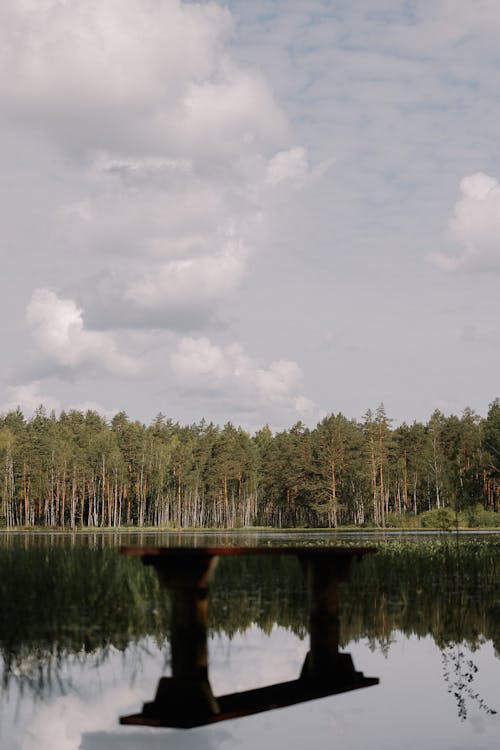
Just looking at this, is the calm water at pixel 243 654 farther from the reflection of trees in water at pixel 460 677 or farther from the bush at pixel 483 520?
the bush at pixel 483 520

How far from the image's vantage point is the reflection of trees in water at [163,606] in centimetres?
1325

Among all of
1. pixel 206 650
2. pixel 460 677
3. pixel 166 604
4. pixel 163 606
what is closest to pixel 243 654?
pixel 206 650

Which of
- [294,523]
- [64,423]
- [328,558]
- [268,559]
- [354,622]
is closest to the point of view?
[328,558]

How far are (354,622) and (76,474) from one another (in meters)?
110

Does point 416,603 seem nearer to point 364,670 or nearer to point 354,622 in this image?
point 354,622

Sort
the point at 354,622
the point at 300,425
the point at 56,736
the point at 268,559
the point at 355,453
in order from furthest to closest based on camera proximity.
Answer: the point at 300,425, the point at 355,453, the point at 268,559, the point at 354,622, the point at 56,736

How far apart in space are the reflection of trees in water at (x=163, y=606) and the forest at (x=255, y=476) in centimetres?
8285

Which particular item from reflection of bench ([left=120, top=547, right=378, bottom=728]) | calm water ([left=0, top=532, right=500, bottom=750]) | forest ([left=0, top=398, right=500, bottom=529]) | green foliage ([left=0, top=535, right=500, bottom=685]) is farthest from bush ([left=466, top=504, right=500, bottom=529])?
reflection of bench ([left=120, top=547, right=378, bottom=728])

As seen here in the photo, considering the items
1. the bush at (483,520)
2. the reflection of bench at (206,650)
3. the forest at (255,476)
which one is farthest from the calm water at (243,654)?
the forest at (255,476)

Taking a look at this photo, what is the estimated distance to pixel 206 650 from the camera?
11.9m

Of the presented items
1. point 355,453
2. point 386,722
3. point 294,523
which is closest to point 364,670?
point 386,722

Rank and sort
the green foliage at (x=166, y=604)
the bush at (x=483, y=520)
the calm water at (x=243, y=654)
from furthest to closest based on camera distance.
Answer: the bush at (x=483, y=520)
the green foliage at (x=166, y=604)
the calm water at (x=243, y=654)

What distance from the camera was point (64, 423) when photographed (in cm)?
17588

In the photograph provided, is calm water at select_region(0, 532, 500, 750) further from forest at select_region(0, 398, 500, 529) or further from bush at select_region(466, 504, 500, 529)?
forest at select_region(0, 398, 500, 529)
